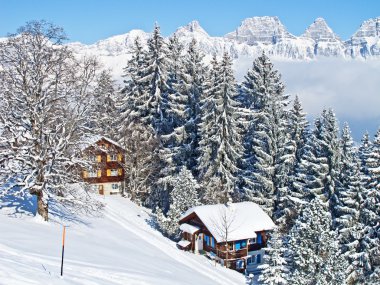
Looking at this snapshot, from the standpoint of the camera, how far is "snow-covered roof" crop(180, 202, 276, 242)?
1607 inches

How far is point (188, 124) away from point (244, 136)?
6761 millimetres

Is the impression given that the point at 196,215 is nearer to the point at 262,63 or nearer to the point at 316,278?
the point at 316,278

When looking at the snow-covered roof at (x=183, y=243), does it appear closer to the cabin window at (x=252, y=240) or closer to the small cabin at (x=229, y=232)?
the small cabin at (x=229, y=232)

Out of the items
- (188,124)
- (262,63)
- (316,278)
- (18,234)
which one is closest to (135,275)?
(18,234)

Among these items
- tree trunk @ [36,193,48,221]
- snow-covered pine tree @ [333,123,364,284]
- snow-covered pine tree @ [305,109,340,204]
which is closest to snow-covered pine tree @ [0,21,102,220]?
tree trunk @ [36,193,48,221]

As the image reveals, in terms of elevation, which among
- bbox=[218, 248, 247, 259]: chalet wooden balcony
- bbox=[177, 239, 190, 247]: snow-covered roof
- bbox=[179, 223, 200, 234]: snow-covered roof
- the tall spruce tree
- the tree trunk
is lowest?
bbox=[218, 248, 247, 259]: chalet wooden balcony

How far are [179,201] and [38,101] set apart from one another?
24590mm

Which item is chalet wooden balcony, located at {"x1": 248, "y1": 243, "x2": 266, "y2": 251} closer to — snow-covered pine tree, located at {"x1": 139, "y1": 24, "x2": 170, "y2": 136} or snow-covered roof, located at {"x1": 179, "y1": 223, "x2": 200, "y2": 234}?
snow-covered roof, located at {"x1": 179, "y1": 223, "x2": 200, "y2": 234}

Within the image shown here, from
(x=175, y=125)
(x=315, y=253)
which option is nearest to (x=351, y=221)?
(x=315, y=253)

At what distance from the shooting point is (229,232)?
40.7 m

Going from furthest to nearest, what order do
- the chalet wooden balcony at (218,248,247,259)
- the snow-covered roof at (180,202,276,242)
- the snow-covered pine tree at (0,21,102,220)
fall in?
the snow-covered roof at (180,202,276,242) < the chalet wooden balcony at (218,248,247,259) < the snow-covered pine tree at (0,21,102,220)

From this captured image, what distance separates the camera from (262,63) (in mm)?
49656

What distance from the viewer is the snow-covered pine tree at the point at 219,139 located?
4616 centimetres

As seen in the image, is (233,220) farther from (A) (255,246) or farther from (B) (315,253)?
(B) (315,253)
